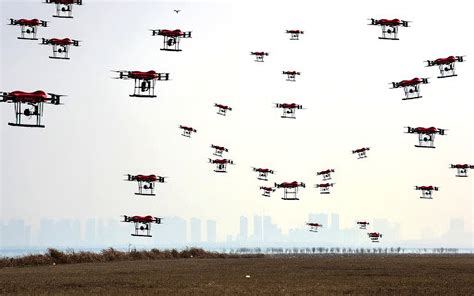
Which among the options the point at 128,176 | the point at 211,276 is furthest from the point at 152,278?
the point at 128,176

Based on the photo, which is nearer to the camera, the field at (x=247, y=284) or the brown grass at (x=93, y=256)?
the field at (x=247, y=284)

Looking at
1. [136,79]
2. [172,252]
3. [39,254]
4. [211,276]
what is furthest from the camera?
[172,252]

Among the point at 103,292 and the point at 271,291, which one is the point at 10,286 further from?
the point at 271,291

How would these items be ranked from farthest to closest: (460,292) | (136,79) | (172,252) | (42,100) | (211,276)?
(172,252)
(136,79)
(211,276)
(42,100)
(460,292)

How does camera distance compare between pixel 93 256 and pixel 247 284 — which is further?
pixel 93 256

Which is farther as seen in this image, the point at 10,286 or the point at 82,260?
the point at 82,260

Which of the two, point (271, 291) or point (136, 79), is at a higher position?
point (136, 79)

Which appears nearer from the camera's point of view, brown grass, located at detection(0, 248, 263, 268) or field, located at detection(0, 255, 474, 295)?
field, located at detection(0, 255, 474, 295)

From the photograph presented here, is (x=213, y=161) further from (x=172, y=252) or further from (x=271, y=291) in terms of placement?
(x=271, y=291)

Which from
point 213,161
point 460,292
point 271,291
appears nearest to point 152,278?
point 271,291

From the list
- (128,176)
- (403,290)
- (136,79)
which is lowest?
(403,290)
